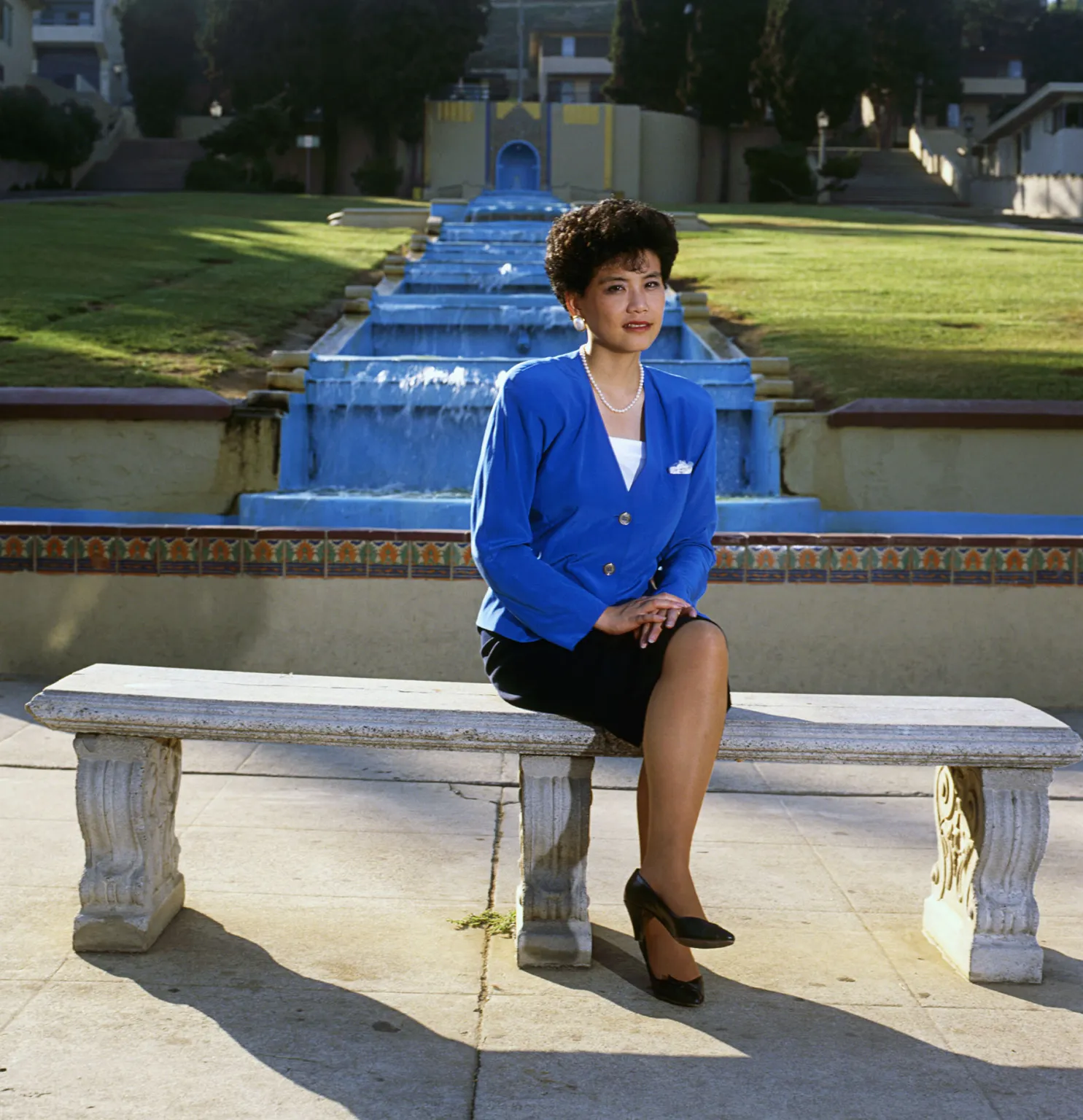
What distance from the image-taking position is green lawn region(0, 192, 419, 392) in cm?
1141

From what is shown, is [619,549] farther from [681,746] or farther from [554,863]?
[554,863]

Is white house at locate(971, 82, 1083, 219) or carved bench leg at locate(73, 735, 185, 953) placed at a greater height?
white house at locate(971, 82, 1083, 219)

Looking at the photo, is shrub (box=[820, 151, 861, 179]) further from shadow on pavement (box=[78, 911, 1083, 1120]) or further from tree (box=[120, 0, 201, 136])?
shadow on pavement (box=[78, 911, 1083, 1120])

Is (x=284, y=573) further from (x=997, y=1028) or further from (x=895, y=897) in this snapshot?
(x=997, y=1028)

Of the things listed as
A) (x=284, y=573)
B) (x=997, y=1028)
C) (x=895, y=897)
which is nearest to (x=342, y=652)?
(x=284, y=573)

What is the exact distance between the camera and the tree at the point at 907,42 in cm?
4759

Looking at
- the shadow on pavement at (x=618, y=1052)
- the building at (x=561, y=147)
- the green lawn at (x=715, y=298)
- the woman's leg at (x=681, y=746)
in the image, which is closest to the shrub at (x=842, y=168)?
the building at (x=561, y=147)

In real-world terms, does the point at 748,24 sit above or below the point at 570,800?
above

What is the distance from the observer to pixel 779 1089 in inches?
123

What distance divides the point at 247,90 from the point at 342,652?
4100 centimetres

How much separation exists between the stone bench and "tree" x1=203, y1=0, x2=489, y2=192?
140 ft

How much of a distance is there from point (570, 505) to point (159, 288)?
1261 centimetres

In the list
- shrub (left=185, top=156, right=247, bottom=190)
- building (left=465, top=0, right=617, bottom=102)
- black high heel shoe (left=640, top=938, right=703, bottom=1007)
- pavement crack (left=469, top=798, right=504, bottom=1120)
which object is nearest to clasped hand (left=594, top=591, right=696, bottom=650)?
black high heel shoe (left=640, top=938, right=703, bottom=1007)

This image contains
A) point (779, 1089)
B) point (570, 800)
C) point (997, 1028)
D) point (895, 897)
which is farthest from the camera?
point (895, 897)
